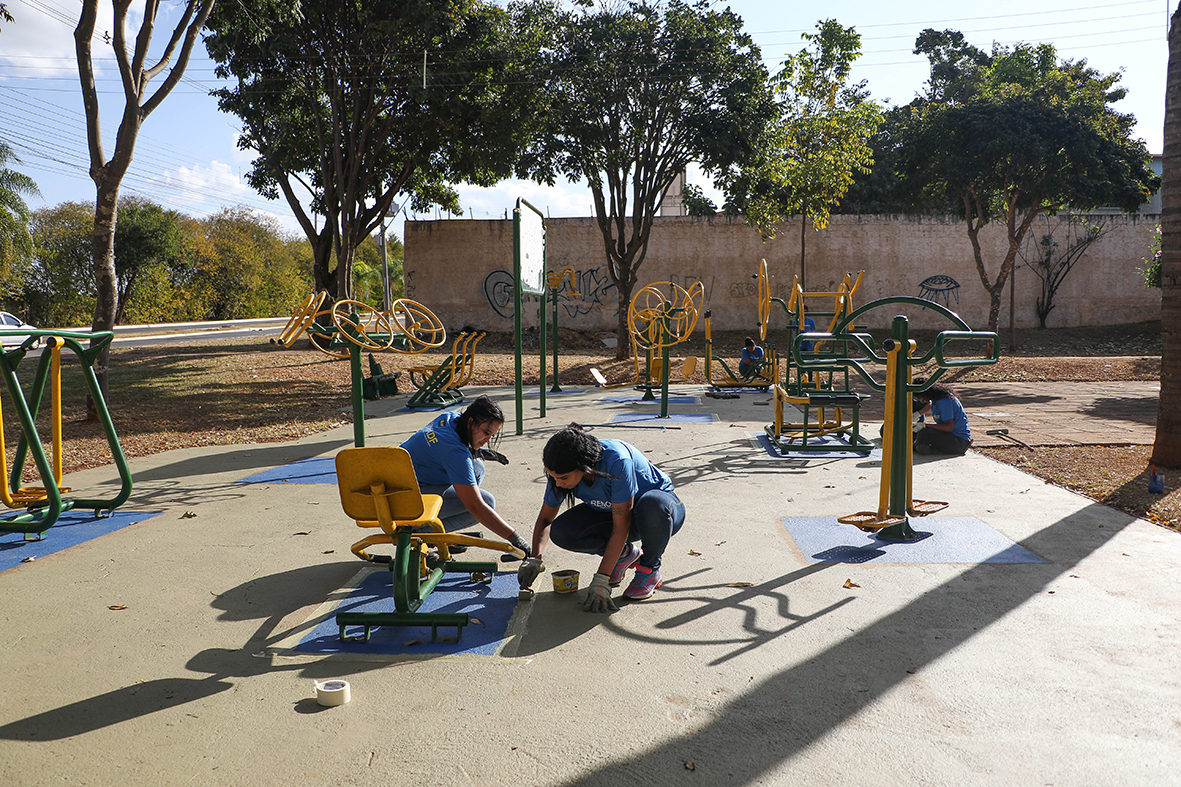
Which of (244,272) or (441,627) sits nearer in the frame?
(441,627)

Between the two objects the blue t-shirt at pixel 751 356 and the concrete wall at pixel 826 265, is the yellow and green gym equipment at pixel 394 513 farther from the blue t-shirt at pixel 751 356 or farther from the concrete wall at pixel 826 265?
the concrete wall at pixel 826 265

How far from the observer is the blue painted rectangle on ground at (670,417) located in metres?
10.1

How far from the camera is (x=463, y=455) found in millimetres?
3938

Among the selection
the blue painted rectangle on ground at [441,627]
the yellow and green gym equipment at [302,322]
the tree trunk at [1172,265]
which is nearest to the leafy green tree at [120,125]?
the yellow and green gym equipment at [302,322]

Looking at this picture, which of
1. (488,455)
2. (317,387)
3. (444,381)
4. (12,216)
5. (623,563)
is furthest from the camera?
(12,216)

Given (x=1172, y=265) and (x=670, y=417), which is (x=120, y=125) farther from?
(x=1172, y=265)

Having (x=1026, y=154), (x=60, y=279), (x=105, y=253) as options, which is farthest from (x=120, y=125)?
(x=60, y=279)

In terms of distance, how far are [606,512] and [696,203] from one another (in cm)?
1973

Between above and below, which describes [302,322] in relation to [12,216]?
below

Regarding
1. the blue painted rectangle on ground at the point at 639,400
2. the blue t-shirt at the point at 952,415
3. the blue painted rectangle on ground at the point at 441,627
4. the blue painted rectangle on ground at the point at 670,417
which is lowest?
the blue painted rectangle on ground at the point at 441,627

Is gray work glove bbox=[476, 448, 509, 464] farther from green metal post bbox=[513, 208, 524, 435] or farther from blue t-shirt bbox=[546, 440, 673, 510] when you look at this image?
green metal post bbox=[513, 208, 524, 435]

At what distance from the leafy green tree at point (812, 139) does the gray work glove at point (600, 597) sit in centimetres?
1428

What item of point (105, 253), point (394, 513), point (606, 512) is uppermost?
point (105, 253)

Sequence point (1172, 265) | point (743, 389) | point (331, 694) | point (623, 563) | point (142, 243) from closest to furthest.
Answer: point (331, 694), point (623, 563), point (1172, 265), point (743, 389), point (142, 243)
